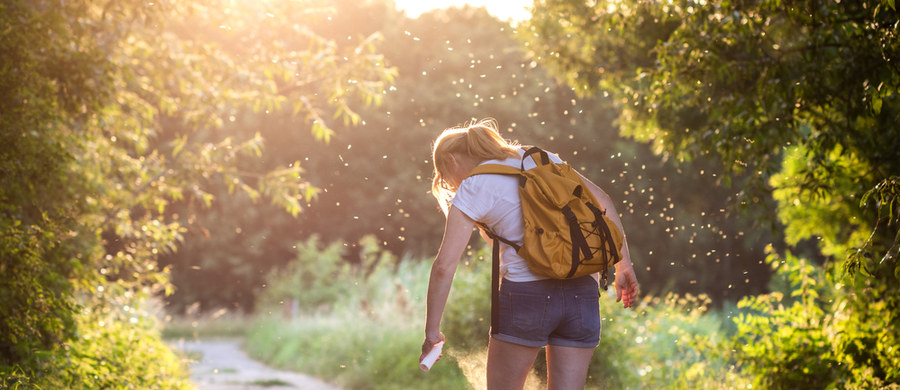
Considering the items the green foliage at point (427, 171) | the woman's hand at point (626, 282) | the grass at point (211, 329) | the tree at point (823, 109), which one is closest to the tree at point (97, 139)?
the woman's hand at point (626, 282)

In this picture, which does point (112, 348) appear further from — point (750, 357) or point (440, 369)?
point (750, 357)

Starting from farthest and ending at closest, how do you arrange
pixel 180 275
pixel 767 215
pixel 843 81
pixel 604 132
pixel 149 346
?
pixel 180 275, pixel 604 132, pixel 149 346, pixel 767 215, pixel 843 81

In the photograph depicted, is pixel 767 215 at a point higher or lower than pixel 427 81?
lower

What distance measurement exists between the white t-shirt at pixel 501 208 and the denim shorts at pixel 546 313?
5 cm

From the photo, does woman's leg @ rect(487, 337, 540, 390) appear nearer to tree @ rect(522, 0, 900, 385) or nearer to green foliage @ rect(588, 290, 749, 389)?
tree @ rect(522, 0, 900, 385)


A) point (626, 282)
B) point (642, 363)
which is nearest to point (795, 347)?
point (642, 363)

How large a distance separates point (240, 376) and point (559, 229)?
9.43 metres

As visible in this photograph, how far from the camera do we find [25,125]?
18.5 feet

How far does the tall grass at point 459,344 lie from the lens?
7.69m

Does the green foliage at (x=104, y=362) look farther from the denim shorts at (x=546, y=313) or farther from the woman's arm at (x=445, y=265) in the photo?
the denim shorts at (x=546, y=313)

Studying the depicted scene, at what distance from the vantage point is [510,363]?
3.23m

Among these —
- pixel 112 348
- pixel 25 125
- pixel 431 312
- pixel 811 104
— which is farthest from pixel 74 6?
pixel 811 104

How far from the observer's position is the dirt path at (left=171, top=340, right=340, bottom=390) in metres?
10.3

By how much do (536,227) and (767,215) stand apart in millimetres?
4475
